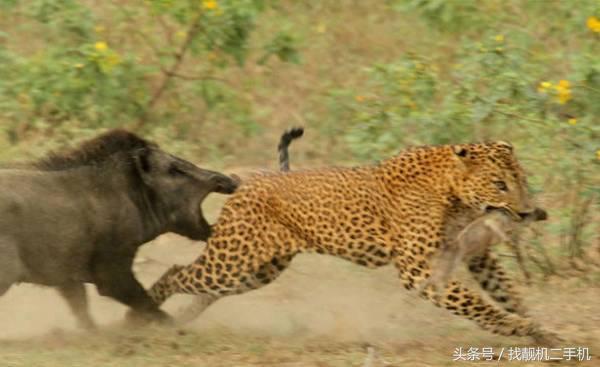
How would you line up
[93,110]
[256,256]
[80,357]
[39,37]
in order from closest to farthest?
1. [80,357]
2. [256,256]
3. [93,110]
4. [39,37]

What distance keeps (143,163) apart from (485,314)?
81.1 inches

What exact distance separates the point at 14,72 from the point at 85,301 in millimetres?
3842

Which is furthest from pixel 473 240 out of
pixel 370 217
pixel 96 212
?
pixel 96 212

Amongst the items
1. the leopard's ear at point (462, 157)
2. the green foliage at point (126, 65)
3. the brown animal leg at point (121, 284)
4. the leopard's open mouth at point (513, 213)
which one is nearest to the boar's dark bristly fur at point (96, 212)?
the brown animal leg at point (121, 284)

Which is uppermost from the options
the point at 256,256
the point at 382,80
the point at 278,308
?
the point at 382,80

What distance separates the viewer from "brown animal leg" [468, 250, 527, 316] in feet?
22.8

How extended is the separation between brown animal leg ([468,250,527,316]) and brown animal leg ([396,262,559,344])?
39 cm

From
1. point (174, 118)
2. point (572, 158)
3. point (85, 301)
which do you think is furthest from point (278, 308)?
point (174, 118)

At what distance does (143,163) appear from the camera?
7.07m

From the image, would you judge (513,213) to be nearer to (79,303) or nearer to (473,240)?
(473,240)

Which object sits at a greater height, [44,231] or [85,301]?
[44,231]

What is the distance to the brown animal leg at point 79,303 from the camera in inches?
271

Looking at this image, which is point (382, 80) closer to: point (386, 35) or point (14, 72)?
point (14, 72)

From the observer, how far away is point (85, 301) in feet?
22.7
